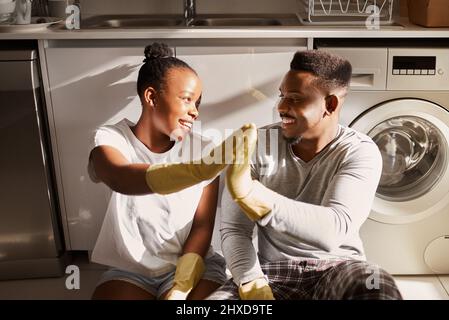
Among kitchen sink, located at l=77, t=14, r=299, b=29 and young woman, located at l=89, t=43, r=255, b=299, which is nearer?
young woman, located at l=89, t=43, r=255, b=299

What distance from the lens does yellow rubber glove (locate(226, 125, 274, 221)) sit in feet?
4.28

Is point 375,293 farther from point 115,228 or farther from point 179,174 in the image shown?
point 115,228

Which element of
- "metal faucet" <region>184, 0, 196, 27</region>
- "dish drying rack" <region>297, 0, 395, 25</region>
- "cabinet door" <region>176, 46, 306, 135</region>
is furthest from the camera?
"metal faucet" <region>184, 0, 196, 27</region>

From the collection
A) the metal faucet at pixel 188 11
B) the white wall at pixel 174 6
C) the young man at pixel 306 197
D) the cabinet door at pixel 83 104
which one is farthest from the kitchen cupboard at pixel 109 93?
the white wall at pixel 174 6

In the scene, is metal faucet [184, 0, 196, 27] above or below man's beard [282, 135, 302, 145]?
above

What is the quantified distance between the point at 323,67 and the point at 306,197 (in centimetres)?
32

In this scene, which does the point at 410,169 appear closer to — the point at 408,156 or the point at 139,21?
the point at 408,156

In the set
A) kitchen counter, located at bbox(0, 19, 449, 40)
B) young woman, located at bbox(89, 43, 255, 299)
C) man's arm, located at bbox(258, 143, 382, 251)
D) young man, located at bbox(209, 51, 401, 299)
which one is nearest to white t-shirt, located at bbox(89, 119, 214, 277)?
young woman, located at bbox(89, 43, 255, 299)

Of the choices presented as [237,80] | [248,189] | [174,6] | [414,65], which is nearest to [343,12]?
[414,65]

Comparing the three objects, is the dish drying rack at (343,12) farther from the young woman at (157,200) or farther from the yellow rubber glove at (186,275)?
the yellow rubber glove at (186,275)

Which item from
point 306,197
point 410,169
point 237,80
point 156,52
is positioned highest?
point 156,52

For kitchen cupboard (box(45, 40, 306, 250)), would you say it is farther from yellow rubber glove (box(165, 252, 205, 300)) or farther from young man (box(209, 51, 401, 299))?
yellow rubber glove (box(165, 252, 205, 300))

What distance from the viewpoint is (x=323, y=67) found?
140 cm

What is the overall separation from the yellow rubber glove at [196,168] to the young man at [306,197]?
3.4 inches
